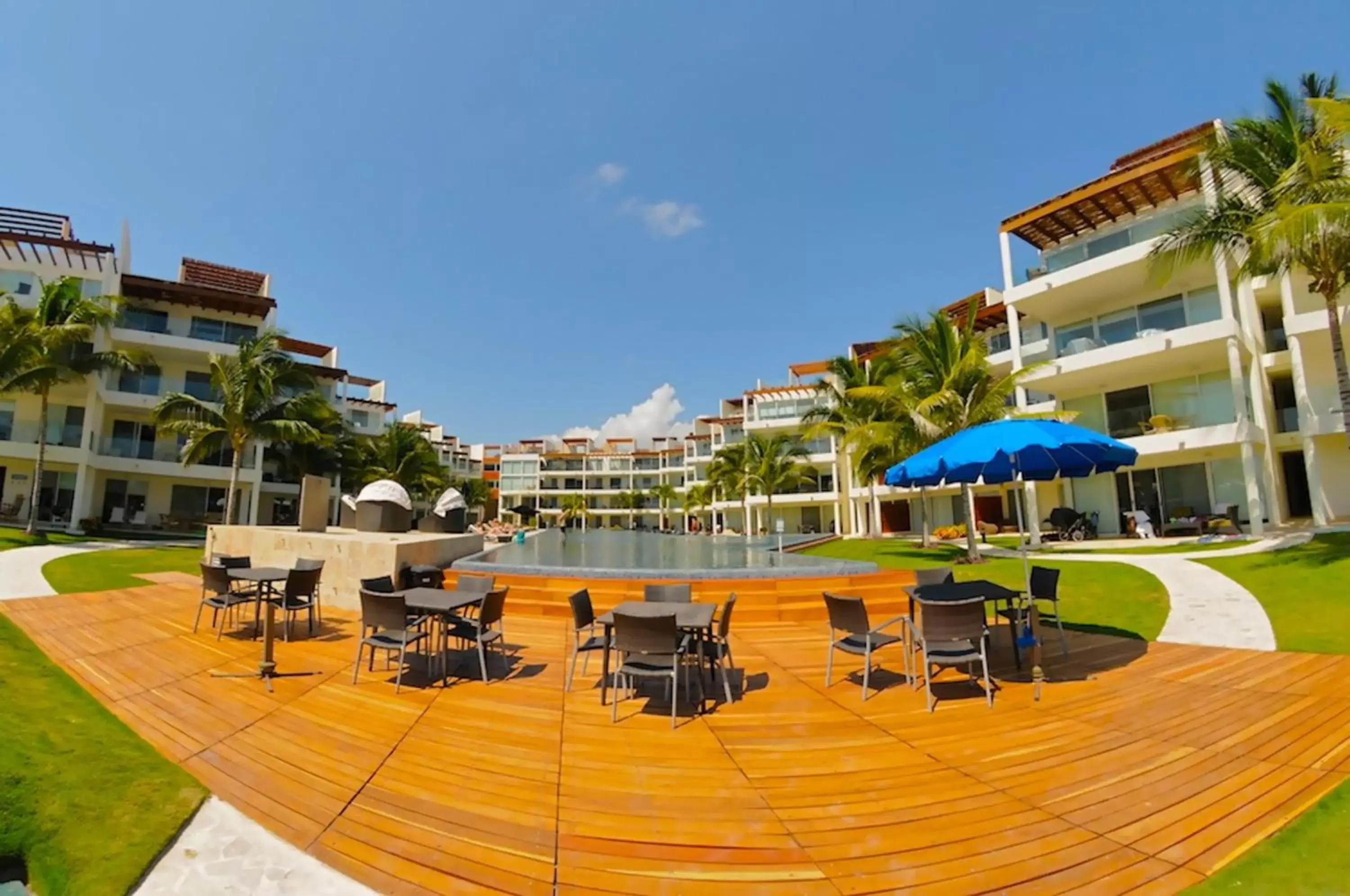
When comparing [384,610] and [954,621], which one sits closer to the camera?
[954,621]

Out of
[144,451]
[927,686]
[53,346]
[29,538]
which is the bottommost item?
[927,686]

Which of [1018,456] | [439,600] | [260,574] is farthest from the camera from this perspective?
[260,574]

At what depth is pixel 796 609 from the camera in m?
9.78

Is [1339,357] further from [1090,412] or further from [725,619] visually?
[725,619]

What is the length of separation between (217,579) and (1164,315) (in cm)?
2725

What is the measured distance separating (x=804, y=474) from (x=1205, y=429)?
26.3 meters

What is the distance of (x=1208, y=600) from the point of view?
33.3ft

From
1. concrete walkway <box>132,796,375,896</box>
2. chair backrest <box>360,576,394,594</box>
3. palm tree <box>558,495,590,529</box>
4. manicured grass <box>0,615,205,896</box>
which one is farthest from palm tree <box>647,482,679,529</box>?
concrete walkway <box>132,796,375,896</box>

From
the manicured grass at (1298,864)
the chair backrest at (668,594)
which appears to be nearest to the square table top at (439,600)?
the chair backrest at (668,594)

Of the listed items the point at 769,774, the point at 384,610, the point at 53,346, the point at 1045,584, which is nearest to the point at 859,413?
the point at 1045,584

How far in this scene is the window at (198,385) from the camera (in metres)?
31.5

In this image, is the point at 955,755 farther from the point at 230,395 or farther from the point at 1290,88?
the point at 230,395

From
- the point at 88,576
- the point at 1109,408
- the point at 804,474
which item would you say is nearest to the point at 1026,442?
the point at 88,576

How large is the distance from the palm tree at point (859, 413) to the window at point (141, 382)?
33283 millimetres
